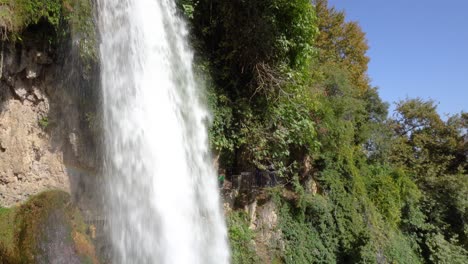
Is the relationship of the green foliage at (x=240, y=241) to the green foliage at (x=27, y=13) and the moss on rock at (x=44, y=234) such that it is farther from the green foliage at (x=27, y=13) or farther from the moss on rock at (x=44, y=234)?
the green foliage at (x=27, y=13)

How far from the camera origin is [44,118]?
19.7 feet

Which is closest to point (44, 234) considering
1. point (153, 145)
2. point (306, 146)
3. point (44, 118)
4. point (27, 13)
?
point (44, 118)

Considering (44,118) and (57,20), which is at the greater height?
(57,20)

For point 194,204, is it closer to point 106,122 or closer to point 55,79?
point 106,122

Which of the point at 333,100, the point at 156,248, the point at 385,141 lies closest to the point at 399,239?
the point at 385,141

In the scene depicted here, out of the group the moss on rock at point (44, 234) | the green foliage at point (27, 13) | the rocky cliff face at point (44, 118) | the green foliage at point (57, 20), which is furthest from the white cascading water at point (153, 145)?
the green foliage at point (27, 13)

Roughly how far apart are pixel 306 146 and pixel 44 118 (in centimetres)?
695

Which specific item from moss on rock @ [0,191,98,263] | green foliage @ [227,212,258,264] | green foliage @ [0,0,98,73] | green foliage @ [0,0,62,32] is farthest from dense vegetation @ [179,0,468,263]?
moss on rock @ [0,191,98,263]

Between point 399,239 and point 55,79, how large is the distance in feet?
42.8

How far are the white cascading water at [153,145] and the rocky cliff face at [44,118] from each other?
0.44 metres

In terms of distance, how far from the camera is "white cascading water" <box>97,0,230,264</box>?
6.02m

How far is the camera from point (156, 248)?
19.4 feet

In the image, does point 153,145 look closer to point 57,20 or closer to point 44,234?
point 44,234

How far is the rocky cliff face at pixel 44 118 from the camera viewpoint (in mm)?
5594
